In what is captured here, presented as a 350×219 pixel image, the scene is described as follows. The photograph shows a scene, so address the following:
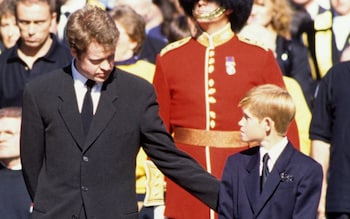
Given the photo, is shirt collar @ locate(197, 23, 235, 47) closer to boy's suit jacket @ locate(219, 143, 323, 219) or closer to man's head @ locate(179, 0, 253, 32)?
man's head @ locate(179, 0, 253, 32)

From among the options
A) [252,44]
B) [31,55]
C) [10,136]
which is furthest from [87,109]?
[31,55]

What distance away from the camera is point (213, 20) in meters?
8.36

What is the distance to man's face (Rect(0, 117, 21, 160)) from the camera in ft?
29.9

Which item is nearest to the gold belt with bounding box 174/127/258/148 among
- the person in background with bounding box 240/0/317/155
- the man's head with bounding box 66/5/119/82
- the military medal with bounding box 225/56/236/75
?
the military medal with bounding box 225/56/236/75

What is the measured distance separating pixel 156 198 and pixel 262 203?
2.35 ft

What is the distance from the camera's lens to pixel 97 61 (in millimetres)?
6754

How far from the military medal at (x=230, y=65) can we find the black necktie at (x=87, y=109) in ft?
5.22

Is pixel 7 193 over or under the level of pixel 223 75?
under

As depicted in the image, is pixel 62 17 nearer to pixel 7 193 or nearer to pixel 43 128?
pixel 7 193

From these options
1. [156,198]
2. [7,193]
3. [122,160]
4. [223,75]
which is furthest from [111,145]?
[7,193]

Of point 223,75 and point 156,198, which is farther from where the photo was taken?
point 223,75

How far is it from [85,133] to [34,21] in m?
2.91

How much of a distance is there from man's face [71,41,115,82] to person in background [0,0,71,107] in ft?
9.14

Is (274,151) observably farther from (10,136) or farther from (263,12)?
(263,12)
